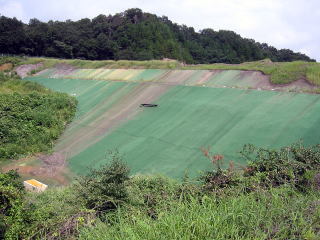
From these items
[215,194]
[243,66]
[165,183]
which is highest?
[243,66]

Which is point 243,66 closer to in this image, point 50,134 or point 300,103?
point 300,103

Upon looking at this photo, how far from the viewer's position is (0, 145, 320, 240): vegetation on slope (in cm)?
392

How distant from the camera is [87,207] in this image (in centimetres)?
542

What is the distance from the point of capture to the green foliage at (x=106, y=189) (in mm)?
5422

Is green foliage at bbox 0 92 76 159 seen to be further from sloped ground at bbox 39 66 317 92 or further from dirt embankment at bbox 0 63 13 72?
dirt embankment at bbox 0 63 13 72

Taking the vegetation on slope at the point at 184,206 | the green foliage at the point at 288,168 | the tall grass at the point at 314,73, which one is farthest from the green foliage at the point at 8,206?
the tall grass at the point at 314,73

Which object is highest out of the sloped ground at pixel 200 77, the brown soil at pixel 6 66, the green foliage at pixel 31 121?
the sloped ground at pixel 200 77

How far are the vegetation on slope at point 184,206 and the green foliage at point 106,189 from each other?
0.05 ft

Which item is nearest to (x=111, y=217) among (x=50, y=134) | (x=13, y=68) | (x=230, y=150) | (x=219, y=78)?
(x=230, y=150)

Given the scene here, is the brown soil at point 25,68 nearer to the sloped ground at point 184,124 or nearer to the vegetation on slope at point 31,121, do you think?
the vegetation on slope at point 31,121

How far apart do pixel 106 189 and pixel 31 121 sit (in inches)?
328

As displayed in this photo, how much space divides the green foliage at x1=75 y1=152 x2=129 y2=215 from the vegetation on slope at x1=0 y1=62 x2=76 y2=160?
241 inches

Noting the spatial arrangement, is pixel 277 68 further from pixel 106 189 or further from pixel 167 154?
pixel 106 189

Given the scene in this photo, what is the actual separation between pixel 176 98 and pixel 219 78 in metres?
1.99
